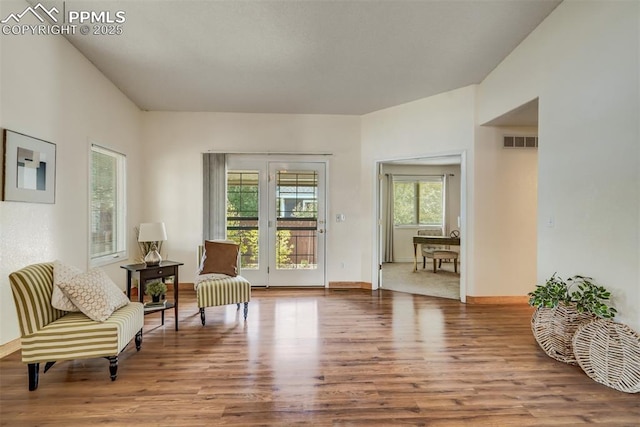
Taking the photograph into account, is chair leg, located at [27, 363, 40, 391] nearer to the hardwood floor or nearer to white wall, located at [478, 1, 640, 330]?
the hardwood floor

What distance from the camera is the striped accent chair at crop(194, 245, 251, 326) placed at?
11.5 feet

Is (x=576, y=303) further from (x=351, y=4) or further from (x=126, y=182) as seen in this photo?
(x=126, y=182)

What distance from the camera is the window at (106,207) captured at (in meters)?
3.99

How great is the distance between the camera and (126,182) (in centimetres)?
471

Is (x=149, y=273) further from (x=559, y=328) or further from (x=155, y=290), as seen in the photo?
(x=559, y=328)

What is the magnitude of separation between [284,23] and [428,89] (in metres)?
2.35

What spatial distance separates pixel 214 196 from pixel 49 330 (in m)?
3.22

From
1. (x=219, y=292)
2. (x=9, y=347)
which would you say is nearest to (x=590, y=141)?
(x=219, y=292)

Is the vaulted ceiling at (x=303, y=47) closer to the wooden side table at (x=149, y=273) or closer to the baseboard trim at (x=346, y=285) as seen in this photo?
the wooden side table at (x=149, y=273)

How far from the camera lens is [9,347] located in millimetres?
2719

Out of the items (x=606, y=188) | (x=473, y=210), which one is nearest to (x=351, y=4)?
(x=606, y=188)

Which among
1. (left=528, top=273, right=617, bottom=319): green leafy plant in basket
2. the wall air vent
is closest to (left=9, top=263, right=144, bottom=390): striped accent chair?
(left=528, top=273, right=617, bottom=319): green leafy plant in basket

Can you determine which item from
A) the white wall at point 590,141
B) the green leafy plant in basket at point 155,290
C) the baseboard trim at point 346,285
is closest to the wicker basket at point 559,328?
the white wall at point 590,141

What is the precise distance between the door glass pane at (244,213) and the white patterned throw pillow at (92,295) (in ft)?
9.07
